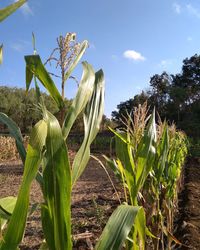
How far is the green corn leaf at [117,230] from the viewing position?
0.91 m

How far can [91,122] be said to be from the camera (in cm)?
97

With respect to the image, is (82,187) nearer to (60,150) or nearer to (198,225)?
(198,225)

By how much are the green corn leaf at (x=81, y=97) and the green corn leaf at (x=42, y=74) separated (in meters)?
0.04

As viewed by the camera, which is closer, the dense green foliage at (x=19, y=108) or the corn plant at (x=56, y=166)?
the corn plant at (x=56, y=166)

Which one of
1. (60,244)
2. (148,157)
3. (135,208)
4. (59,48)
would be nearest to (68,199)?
(60,244)

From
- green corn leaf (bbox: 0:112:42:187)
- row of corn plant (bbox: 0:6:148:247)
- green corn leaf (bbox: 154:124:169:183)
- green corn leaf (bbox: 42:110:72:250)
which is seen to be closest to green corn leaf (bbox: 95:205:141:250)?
row of corn plant (bbox: 0:6:148:247)

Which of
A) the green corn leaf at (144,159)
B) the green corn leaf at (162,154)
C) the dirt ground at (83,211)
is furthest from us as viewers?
the dirt ground at (83,211)

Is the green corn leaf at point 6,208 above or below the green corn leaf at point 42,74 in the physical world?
below

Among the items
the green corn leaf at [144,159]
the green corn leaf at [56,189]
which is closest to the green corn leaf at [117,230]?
the green corn leaf at [56,189]

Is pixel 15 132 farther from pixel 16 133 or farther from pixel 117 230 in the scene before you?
pixel 117 230

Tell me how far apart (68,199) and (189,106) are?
26.4m

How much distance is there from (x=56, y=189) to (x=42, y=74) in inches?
12.3

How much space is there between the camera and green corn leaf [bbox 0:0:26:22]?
69cm

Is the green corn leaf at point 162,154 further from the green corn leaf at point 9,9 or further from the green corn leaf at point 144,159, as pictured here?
the green corn leaf at point 9,9
